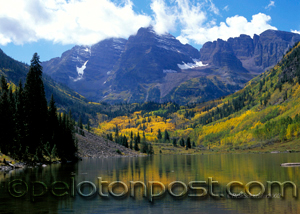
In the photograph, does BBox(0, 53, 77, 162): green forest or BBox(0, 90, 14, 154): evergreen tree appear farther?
BBox(0, 53, 77, 162): green forest

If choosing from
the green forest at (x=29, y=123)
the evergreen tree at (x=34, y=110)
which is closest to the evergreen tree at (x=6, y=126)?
the green forest at (x=29, y=123)

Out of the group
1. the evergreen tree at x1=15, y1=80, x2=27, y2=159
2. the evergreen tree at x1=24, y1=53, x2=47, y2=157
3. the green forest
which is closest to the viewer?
the green forest

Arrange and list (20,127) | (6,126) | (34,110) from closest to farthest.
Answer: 1. (6,126)
2. (20,127)
3. (34,110)

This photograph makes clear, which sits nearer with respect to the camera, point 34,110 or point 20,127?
point 20,127

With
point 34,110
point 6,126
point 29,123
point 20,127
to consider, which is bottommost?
point 6,126

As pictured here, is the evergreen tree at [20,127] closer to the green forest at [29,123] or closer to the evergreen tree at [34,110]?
the green forest at [29,123]

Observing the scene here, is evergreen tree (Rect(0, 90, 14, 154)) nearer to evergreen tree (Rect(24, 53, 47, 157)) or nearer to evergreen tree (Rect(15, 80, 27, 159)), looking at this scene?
evergreen tree (Rect(15, 80, 27, 159))

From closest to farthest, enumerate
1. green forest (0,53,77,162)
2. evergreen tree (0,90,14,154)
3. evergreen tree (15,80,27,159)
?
1. evergreen tree (0,90,14,154)
2. green forest (0,53,77,162)
3. evergreen tree (15,80,27,159)

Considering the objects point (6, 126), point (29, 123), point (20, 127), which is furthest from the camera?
point (29, 123)

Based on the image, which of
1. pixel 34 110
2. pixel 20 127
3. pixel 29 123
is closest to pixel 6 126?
pixel 20 127

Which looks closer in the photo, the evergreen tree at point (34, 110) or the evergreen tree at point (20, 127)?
the evergreen tree at point (20, 127)

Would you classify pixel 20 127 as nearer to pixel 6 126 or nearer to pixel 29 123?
pixel 29 123

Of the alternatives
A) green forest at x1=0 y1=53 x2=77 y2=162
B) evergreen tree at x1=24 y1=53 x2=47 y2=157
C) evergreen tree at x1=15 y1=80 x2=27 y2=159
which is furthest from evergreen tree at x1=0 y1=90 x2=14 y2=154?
evergreen tree at x1=24 y1=53 x2=47 y2=157

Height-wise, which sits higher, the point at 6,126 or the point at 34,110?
the point at 34,110
